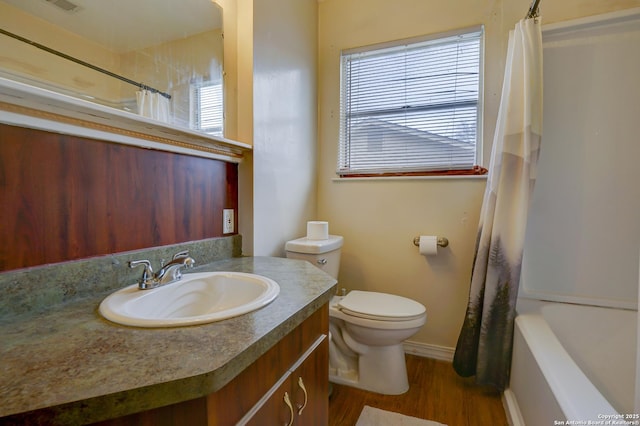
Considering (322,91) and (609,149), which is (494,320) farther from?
(322,91)

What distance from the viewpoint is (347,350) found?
1720 mm

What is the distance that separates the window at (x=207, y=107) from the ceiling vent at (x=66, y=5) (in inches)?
17.9

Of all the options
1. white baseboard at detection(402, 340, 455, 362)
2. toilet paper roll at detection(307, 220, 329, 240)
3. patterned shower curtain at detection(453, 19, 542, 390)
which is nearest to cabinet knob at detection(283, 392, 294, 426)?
toilet paper roll at detection(307, 220, 329, 240)

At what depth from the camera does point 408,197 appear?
1.96 meters

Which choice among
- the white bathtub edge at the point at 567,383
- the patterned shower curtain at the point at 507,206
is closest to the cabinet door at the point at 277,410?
the white bathtub edge at the point at 567,383

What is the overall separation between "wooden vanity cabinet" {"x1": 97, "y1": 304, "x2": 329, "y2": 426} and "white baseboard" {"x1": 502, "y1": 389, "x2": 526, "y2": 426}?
90cm

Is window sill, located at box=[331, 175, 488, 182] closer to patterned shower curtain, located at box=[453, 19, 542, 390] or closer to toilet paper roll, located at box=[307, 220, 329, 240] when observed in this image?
patterned shower curtain, located at box=[453, 19, 542, 390]

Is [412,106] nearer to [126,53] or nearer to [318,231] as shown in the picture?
[318,231]

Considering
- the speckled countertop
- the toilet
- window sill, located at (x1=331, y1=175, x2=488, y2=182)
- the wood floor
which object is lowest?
the wood floor

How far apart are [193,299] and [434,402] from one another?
1.33 meters

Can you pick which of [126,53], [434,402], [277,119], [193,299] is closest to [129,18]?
[126,53]

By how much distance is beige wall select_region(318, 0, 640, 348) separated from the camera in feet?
5.89

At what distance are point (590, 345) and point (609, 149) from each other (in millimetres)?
949

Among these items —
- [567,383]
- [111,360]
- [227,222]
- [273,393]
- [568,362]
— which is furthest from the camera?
[227,222]
